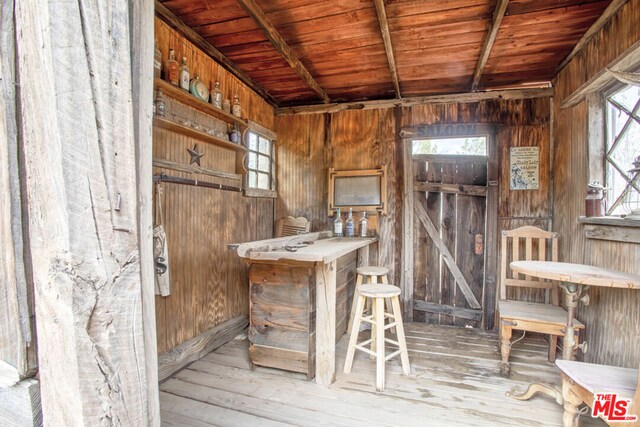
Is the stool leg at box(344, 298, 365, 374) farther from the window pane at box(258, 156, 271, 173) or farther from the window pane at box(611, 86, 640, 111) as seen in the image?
the window pane at box(611, 86, 640, 111)

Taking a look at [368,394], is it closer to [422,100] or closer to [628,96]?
[628,96]

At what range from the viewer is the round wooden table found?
5.51 ft

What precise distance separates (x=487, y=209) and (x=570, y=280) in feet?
5.44

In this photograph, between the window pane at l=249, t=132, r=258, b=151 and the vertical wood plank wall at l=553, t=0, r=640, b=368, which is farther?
the window pane at l=249, t=132, r=258, b=151

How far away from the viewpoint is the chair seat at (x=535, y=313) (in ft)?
7.21

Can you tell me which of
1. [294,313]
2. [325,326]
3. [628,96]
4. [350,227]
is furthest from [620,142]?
[294,313]

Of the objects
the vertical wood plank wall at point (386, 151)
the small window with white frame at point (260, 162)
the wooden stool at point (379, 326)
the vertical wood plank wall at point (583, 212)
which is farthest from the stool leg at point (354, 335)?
the small window with white frame at point (260, 162)

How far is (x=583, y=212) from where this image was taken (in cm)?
244

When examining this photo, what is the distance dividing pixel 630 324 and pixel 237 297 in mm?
2957

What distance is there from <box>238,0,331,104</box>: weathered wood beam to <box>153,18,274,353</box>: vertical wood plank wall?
0.64m

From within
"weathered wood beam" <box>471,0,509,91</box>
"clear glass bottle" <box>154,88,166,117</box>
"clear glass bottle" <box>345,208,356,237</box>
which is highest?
"weathered wood beam" <box>471,0,509,91</box>

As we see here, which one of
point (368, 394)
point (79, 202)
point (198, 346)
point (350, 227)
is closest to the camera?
point (79, 202)

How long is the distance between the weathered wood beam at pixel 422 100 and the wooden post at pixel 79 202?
3105mm

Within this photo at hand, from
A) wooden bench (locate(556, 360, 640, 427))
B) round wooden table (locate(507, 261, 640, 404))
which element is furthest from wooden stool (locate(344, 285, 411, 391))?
wooden bench (locate(556, 360, 640, 427))
